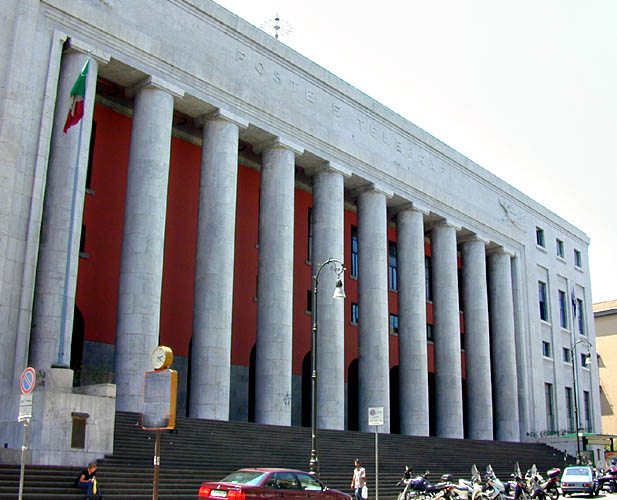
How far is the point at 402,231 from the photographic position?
42188 mm

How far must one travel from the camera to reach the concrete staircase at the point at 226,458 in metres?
19.3

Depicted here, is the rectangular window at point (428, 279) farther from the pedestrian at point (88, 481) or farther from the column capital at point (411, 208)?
the pedestrian at point (88, 481)

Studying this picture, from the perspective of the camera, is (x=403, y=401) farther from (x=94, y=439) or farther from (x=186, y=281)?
(x=94, y=439)

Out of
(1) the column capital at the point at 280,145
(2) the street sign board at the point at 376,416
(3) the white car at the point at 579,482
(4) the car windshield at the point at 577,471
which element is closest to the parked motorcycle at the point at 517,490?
(2) the street sign board at the point at 376,416

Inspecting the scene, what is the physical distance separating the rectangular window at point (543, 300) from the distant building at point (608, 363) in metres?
25.4

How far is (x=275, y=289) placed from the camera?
32406 mm

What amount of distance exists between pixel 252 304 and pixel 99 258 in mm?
8495

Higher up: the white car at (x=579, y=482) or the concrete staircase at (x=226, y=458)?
the concrete staircase at (x=226, y=458)

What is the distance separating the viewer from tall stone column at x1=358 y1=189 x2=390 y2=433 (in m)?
36.6

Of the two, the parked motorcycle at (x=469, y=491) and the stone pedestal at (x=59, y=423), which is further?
the parked motorcycle at (x=469, y=491)

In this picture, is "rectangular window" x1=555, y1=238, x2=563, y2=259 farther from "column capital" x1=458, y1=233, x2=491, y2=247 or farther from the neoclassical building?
"column capital" x1=458, y1=233, x2=491, y2=247

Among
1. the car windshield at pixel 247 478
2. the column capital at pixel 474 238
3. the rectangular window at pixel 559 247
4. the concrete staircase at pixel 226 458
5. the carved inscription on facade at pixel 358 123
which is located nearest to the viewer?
the car windshield at pixel 247 478

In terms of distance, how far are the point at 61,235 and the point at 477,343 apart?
28.3 m

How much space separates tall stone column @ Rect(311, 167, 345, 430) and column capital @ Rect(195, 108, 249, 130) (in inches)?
232
